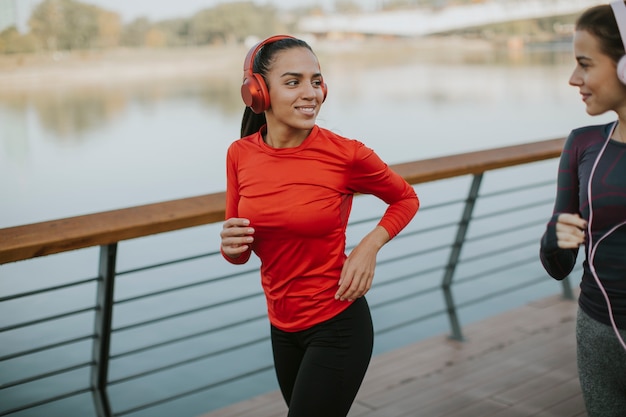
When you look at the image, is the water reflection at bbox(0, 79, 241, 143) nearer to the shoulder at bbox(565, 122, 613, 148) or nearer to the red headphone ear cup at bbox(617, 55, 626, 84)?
the shoulder at bbox(565, 122, 613, 148)

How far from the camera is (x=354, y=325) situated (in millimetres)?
1589

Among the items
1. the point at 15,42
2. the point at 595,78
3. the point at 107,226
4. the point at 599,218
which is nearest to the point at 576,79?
the point at 595,78

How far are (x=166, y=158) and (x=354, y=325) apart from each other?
1892 cm

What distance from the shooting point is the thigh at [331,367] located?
1523 mm

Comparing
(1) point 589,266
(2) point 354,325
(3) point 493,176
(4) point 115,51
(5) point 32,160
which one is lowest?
(5) point 32,160

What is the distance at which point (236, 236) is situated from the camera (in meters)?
1.50

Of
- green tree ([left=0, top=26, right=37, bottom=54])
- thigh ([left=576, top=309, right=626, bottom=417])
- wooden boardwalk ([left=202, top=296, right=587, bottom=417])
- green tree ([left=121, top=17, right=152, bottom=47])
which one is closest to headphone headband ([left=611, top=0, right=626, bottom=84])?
thigh ([left=576, top=309, right=626, bottom=417])

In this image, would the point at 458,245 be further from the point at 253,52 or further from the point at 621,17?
the point at 621,17

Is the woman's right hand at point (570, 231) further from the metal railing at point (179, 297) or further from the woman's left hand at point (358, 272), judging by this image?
the metal railing at point (179, 297)

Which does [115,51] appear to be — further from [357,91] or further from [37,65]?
[357,91]

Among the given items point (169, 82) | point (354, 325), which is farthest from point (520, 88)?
point (354, 325)

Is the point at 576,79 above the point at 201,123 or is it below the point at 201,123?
above

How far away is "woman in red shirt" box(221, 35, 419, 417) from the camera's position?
5.01 ft

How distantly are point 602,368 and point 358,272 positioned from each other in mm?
497
